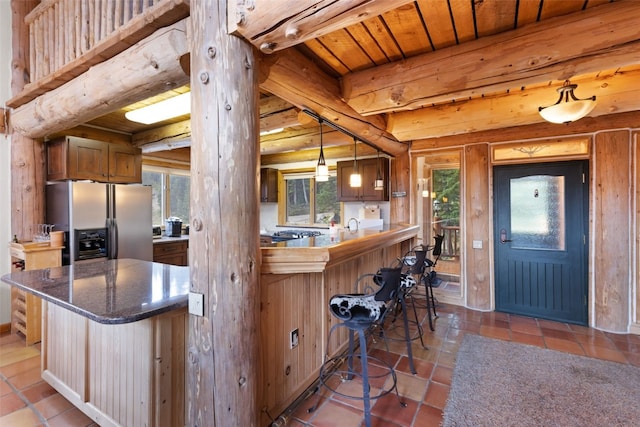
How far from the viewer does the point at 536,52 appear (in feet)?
6.47

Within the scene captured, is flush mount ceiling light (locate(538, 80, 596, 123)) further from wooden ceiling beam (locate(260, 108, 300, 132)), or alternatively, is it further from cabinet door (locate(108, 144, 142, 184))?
cabinet door (locate(108, 144, 142, 184))

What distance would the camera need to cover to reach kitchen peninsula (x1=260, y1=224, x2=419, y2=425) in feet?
6.34

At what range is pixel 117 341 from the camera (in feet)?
5.77

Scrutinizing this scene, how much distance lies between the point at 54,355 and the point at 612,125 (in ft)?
19.3

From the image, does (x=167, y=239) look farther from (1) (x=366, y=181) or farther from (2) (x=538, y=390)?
(2) (x=538, y=390)

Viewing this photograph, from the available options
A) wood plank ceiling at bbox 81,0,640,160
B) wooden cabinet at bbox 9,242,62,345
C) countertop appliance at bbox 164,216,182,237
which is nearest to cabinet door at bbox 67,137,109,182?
wooden cabinet at bbox 9,242,62,345

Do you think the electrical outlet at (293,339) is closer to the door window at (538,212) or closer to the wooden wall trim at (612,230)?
Answer: the door window at (538,212)

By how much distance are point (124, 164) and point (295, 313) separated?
369 cm

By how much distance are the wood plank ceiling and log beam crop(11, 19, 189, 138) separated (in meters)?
0.54

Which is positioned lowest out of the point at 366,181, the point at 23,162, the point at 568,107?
the point at 366,181

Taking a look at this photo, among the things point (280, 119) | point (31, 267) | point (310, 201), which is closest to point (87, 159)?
point (31, 267)

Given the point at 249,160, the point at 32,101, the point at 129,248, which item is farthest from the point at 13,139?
the point at 249,160

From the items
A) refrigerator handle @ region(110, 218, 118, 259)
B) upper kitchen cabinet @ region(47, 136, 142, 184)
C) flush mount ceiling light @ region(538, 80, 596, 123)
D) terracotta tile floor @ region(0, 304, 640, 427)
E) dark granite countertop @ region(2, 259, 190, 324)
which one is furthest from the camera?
refrigerator handle @ region(110, 218, 118, 259)

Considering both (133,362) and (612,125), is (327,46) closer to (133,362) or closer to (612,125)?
(133,362)
